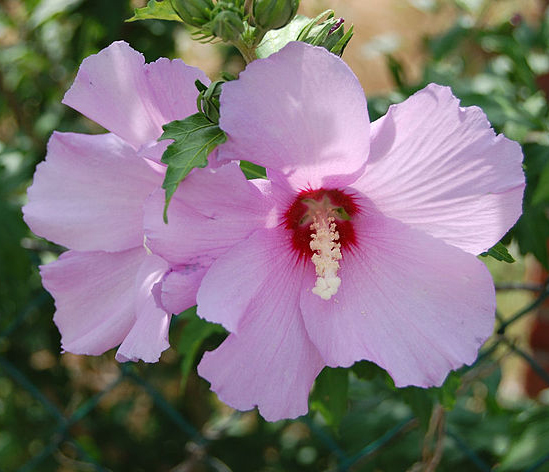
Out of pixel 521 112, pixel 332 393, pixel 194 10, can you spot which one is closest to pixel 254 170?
pixel 194 10

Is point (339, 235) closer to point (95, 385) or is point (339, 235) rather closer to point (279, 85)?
point (279, 85)

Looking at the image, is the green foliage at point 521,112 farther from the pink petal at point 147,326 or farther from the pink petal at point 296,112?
the pink petal at point 147,326

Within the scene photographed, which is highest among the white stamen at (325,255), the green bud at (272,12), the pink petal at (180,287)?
the green bud at (272,12)

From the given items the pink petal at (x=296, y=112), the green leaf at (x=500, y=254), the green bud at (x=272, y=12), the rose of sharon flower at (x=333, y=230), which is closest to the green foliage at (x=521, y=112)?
the green leaf at (x=500, y=254)

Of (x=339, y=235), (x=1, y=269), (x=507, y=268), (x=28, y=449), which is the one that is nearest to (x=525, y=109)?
(x=339, y=235)

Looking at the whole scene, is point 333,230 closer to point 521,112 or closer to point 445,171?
point 445,171

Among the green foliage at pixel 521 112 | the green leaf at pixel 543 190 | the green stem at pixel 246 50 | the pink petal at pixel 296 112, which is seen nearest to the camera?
the pink petal at pixel 296 112
